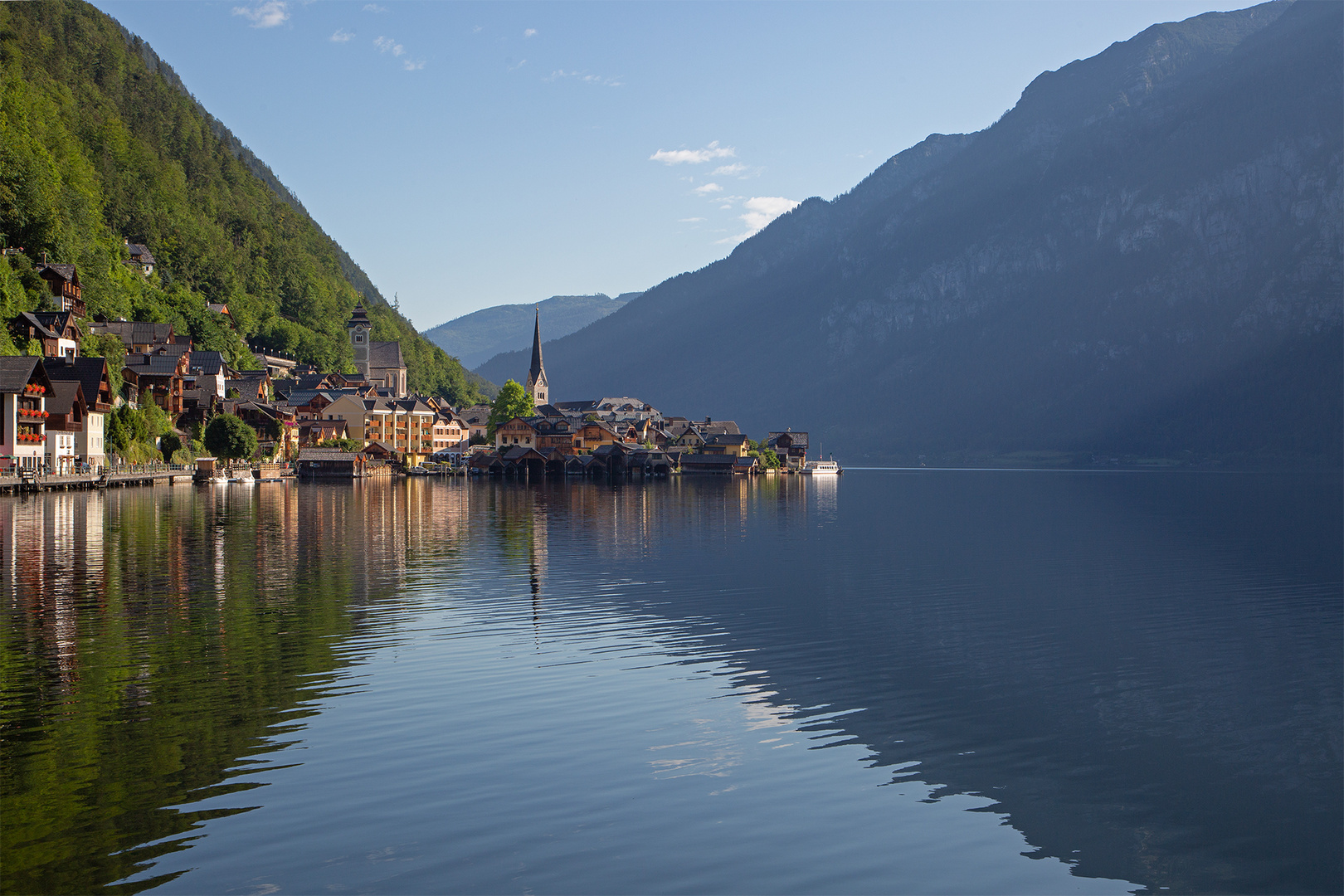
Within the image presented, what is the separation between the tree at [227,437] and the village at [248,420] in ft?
8.69

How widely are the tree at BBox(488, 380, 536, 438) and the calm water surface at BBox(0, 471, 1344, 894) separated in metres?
143

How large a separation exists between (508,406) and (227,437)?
69063 millimetres

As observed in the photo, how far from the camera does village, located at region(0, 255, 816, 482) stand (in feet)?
299

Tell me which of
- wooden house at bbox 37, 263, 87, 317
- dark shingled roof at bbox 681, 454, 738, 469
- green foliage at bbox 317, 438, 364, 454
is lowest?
dark shingled roof at bbox 681, 454, 738, 469

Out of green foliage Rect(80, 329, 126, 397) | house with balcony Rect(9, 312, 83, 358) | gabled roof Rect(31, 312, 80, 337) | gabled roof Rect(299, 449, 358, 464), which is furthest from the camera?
gabled roof Rect(299, 449, 358, 464)

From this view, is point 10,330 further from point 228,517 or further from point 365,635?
point 365,635

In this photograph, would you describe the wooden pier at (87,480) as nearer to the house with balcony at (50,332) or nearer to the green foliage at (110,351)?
the green foliage at (110,351)

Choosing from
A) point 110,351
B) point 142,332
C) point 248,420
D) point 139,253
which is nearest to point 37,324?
point 110,351

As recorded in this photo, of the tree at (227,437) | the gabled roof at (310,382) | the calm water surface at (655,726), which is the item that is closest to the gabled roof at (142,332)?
the tree at (227,437)

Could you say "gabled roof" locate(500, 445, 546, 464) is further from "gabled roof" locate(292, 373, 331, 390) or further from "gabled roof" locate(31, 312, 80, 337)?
"gabled roof" locate(31, 312, 80, 337)

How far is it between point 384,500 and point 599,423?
97.8m

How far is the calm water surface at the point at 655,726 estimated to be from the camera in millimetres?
13523

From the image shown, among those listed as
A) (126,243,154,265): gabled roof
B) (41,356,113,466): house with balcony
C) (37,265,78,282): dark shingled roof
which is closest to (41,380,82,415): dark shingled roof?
(41,356,113,466): house with balcony

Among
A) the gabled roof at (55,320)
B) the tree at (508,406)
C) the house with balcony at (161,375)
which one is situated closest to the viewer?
the gabled roof at (55,320)
